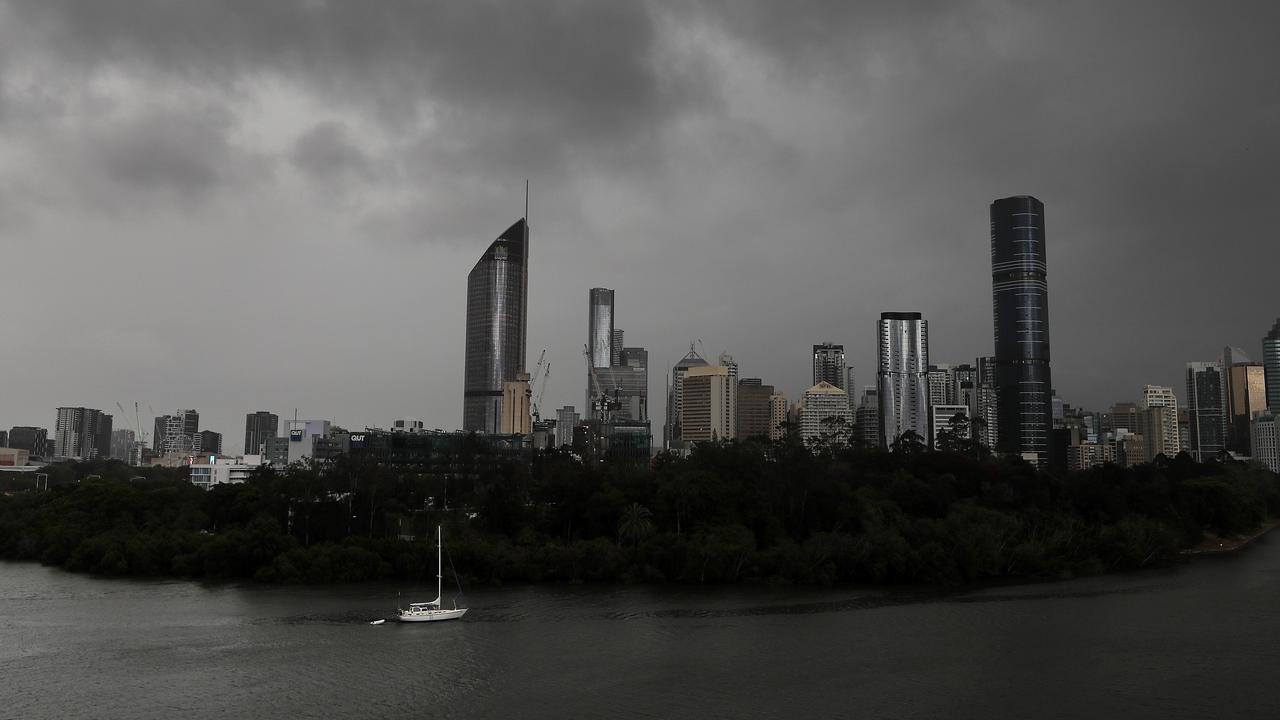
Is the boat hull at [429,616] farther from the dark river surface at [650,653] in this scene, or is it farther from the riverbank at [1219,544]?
the riverbank at [1219,544]

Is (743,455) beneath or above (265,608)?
above

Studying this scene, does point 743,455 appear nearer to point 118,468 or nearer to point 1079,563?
point 1079,563

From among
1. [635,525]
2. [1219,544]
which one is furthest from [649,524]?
[1219,544]

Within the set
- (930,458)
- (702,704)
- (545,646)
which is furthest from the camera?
Result: (930,458)

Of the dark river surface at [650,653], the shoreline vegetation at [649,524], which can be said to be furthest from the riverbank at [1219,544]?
the dark river surface at [650,653]

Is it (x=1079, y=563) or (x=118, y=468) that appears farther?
(x=118, y=468)

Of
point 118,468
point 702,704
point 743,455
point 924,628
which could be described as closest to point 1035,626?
point 924,628

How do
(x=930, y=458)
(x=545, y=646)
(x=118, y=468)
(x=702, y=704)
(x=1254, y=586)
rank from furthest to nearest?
(x=118, y=468), (x=930, y=458), (x=1254, y=586), (x=545, y=646), (x=702, y=704)

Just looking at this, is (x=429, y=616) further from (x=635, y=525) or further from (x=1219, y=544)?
(x=1219, y=544)
